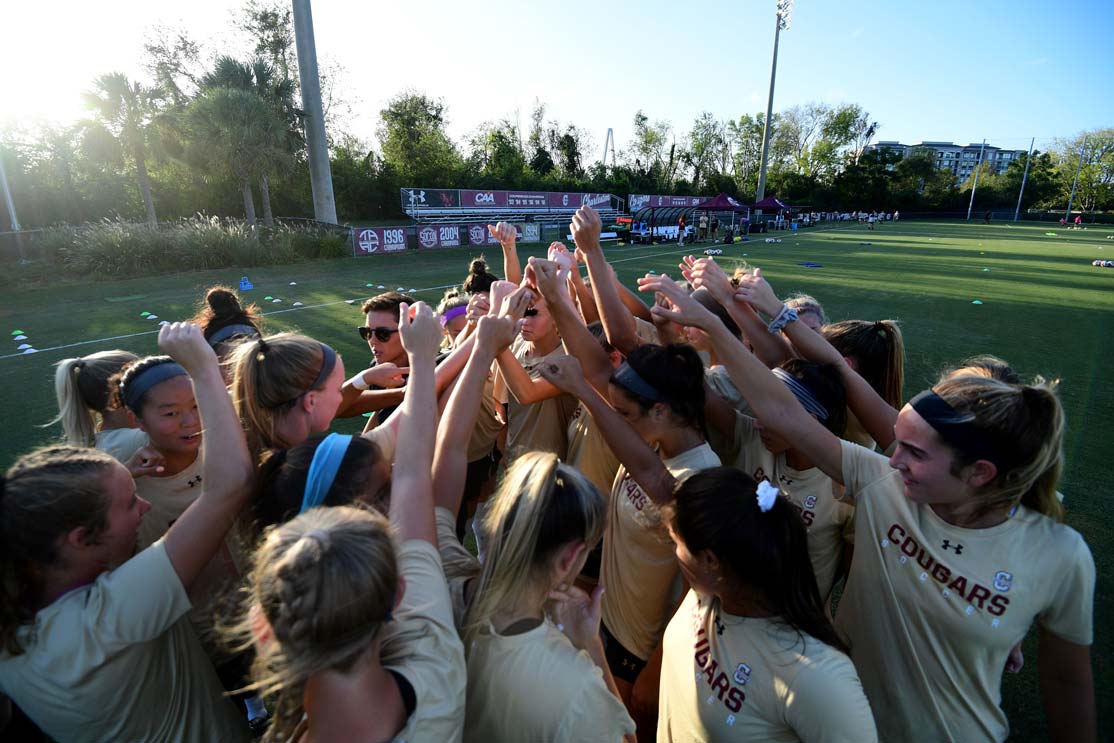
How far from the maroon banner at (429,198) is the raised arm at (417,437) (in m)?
25.7

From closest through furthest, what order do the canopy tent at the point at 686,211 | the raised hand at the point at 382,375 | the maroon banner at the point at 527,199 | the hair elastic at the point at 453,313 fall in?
1. the raised hand at the point at 382,375
2. the hair elastic at the point at 453,313
3. the canopy tent at the point at 686,211
4. the maroon banner at the point at 527,199

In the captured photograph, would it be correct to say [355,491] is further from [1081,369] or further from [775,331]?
[1081,369]

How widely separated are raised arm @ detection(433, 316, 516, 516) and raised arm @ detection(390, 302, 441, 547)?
0.42ft

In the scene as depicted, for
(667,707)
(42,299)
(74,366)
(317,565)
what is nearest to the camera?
(317,565)

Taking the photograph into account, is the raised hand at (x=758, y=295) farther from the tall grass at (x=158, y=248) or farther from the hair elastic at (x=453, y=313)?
the tall grass at (x=158, y=248)

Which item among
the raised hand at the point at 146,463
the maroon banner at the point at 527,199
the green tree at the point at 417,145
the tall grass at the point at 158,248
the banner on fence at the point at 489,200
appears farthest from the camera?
the green tree at the point at 417,145

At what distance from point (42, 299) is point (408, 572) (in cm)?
1650

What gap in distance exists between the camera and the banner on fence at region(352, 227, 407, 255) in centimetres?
2078

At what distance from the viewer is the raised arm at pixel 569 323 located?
8.13 feet

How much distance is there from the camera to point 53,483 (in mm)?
1358

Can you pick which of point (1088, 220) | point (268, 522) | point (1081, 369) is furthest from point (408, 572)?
point (1088, 220)

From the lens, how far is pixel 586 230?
8.98 ft

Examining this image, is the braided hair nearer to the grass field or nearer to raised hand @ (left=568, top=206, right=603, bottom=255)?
raised hand @ (left=568, top=206, right=603, bottom=255)

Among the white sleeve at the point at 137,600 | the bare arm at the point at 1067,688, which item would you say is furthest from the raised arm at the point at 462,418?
the bare arm at the point at 1067,688
